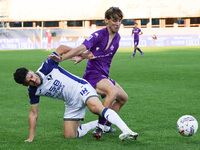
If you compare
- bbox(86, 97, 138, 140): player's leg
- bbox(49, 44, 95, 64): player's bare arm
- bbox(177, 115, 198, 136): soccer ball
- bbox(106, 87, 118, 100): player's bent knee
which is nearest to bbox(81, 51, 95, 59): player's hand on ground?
bbox(49, 44, 95, 64): player's bare arm

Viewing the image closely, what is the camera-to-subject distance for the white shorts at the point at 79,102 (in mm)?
5890

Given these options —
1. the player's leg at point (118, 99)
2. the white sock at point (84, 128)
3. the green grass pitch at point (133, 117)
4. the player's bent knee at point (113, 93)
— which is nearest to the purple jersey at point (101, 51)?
the player's leg at point (118, 99)

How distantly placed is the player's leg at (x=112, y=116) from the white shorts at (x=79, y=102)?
11 centimetres

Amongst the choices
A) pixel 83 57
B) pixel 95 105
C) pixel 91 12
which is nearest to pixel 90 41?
pixel 83 57

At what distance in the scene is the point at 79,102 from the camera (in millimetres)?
6164

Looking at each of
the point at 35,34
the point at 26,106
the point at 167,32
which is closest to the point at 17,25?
the point at 35,34

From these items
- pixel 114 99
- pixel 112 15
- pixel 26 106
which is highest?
pixel 112 15

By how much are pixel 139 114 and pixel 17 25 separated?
55305mm

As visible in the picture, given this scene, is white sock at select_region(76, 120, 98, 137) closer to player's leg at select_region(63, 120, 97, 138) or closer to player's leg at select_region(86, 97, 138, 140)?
player's leg at select_region(63, 120, 97, 138)

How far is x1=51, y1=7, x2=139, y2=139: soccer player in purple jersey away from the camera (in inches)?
245

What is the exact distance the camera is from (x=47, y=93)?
19.3ft

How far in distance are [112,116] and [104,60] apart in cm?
141

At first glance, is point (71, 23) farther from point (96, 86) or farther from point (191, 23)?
point (96, 86)

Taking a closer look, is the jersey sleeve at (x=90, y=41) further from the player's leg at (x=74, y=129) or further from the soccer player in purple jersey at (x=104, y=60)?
the player's leg at (x=74, y=129)
